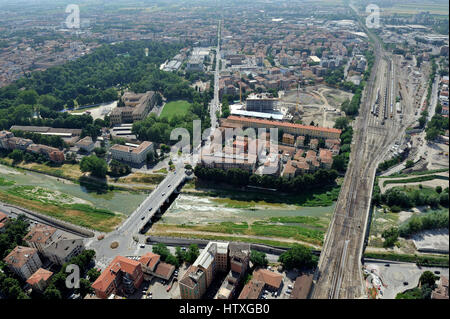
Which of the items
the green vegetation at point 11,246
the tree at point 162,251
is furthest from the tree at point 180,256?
the green vegetation at point 11,246

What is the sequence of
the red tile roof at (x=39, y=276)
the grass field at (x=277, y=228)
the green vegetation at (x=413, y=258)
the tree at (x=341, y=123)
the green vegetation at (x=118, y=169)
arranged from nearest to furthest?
1. the red tile roof at (x=39, y=276)
2. the green vegetation at (x=413, y=258)
3. the grass field at (x=277, y=228)
4. the green vegetation at (x=118, y=169)
5. the tree at (x=341, y=123)

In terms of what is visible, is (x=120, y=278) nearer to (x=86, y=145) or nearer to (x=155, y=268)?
(x=155, y=268)

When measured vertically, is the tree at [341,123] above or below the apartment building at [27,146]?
above

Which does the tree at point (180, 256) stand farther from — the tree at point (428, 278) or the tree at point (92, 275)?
the tree at point (428, 278)

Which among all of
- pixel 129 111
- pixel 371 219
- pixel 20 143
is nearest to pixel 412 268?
pixel 371 219

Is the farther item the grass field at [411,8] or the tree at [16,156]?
the grass field at [411,8]
